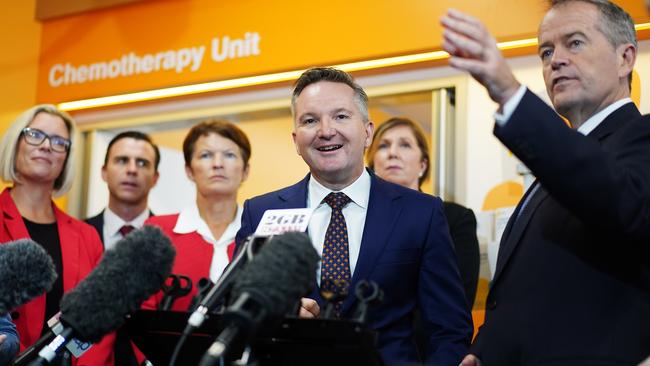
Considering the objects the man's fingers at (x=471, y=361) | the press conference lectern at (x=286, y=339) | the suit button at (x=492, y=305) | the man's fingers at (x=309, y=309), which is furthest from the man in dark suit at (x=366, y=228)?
the press conference lectern at (x=286, y=339)

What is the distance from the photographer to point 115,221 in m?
4.90

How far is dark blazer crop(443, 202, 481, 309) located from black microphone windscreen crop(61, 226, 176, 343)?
7.14 feet

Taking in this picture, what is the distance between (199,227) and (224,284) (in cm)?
243

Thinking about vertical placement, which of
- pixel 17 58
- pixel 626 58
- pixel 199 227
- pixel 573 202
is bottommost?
pixel 573 202

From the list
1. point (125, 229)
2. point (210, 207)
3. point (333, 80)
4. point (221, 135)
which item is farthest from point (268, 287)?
point (125, 229)

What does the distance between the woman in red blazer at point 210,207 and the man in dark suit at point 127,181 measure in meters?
0.50

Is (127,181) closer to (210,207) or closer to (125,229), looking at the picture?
(125,229)

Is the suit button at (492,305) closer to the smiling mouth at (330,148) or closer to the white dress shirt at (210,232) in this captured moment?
the smiling mouth at (330,148)

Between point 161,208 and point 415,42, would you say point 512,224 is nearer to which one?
point 415,42

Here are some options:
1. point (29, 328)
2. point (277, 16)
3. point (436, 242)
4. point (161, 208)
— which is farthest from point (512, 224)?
point (161, 208)

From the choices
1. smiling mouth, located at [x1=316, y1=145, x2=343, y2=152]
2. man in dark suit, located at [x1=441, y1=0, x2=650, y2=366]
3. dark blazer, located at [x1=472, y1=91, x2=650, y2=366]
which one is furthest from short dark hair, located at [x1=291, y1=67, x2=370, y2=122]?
dark blazer, located at [x1=472, y1=91, x2=650, y2=366]

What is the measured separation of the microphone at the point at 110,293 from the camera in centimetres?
195

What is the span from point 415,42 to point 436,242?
6.67ft

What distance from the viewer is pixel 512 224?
8.00ft
